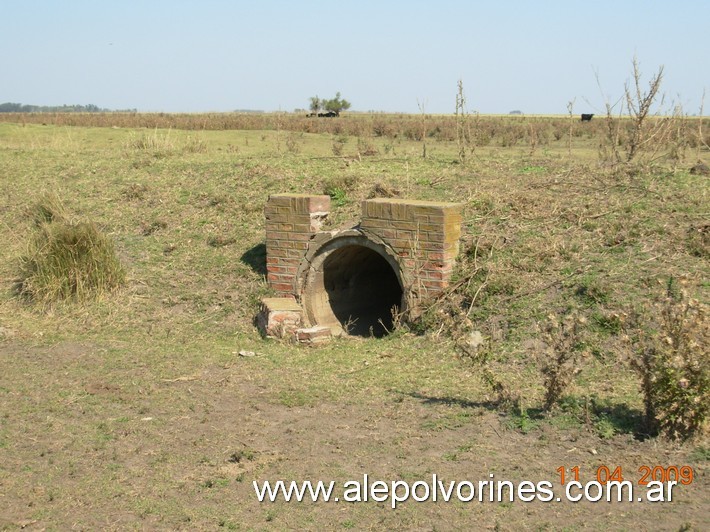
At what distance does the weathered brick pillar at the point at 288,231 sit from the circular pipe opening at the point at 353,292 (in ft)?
0.89

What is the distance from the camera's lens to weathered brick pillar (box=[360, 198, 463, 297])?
7.62 m

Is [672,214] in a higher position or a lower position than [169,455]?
higher

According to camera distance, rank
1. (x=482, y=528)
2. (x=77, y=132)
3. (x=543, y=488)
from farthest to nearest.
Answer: (x=77, y=132), (x=543, y=488), (x=482, y=528)

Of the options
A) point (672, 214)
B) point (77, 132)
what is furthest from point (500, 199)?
point (77, 132)

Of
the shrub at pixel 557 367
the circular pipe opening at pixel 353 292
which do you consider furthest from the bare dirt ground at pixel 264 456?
the circular pipe opening at pixel 353 292

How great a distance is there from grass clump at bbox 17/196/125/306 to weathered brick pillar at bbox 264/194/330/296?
1.84 meters

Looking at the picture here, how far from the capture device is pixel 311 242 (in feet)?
27.6

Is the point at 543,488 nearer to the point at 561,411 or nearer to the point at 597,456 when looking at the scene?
the point at 597,456

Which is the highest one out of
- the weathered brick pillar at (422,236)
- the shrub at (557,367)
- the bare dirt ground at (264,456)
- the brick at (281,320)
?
the weathered brick pillar at (422,236)

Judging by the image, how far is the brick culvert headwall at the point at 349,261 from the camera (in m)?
7.68

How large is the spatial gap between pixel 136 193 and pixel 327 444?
726 cm

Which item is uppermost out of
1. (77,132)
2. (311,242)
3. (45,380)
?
(77,132)
